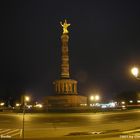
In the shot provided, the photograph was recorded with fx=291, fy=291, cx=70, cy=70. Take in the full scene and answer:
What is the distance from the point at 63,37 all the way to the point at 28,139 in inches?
2705

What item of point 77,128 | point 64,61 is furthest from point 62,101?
point 77,128

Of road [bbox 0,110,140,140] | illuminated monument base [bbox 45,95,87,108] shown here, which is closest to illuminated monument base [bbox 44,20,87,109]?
illuminated monument base [bbox 45,95,87,108]

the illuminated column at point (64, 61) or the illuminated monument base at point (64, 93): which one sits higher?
the illuminated column at point (64, 61)

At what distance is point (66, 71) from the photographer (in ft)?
264

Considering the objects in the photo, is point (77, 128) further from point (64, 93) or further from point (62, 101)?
point (64, 93)

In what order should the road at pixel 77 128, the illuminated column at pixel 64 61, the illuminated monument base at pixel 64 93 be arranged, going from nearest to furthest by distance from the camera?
the road at pixel 77 128
the illuminated monument base at pixel 64 93
the illuminated column at pixel 64 61

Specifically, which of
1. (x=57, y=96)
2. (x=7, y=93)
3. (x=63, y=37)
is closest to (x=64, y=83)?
(x=57, y=96)

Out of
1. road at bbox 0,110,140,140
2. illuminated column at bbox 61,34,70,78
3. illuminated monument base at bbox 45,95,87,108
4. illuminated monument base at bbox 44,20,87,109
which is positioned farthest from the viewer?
illuminated column at bbox 61,34,70,78

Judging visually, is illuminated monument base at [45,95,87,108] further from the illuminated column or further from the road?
the road

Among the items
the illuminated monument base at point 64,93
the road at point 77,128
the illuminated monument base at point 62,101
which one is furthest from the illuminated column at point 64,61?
the road at point 77,128

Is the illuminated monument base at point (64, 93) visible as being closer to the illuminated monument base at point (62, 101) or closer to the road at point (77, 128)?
the illuminated monument base at point (62, 101)

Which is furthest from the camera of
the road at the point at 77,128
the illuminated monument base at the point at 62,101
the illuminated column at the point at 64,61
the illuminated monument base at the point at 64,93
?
the illuminated column at the point at 64,61

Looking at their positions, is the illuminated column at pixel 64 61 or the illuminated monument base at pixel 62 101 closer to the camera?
the illuminated monument base at pixel 62 101

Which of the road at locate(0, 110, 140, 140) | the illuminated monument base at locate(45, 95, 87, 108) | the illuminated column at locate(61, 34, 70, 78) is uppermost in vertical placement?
the illuminated column at locate(61, 34, 70, 78)
